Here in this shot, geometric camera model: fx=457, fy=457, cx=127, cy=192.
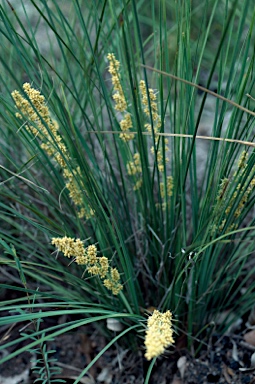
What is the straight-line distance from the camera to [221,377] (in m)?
1.35

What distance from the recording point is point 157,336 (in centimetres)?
71

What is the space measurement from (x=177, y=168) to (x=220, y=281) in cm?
40

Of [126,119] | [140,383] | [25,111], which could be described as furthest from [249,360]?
[25,111]

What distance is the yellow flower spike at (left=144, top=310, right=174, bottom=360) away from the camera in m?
0.67

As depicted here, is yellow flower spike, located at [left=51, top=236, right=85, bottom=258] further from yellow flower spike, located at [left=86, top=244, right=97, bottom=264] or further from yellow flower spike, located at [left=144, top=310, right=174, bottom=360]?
yellow flower spike, located at [left=144, top=310, right=174, bottom=360]

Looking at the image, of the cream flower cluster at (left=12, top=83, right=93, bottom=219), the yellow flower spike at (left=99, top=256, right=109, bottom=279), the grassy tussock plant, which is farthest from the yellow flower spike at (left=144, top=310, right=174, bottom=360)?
the cream flower cluster at (left=12, top=83, right=93, bottom=219)

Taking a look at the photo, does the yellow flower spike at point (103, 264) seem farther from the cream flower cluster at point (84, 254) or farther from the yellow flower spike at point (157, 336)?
the yellow flower spike at point (157, 336)

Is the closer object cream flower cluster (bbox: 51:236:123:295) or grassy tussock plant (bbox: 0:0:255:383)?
cream flower cluster (bbox: 51:236:123:295)

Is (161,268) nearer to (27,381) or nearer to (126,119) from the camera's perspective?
(126,119)

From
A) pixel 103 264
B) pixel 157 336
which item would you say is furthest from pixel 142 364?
pixel 157 336

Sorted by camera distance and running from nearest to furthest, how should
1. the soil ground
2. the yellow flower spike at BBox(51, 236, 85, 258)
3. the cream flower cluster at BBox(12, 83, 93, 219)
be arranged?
the yellow flower spike at BBox(51, 236, 85, 258), the cream flower cluster at BBox(12, 83, 93, 219), the soil ground

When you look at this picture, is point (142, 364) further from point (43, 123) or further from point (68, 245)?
point (43, 123)

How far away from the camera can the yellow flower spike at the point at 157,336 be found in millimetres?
668

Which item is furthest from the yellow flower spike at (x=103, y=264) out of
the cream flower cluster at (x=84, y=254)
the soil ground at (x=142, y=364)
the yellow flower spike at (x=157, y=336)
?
the soil ground at (x=142, y=364)
